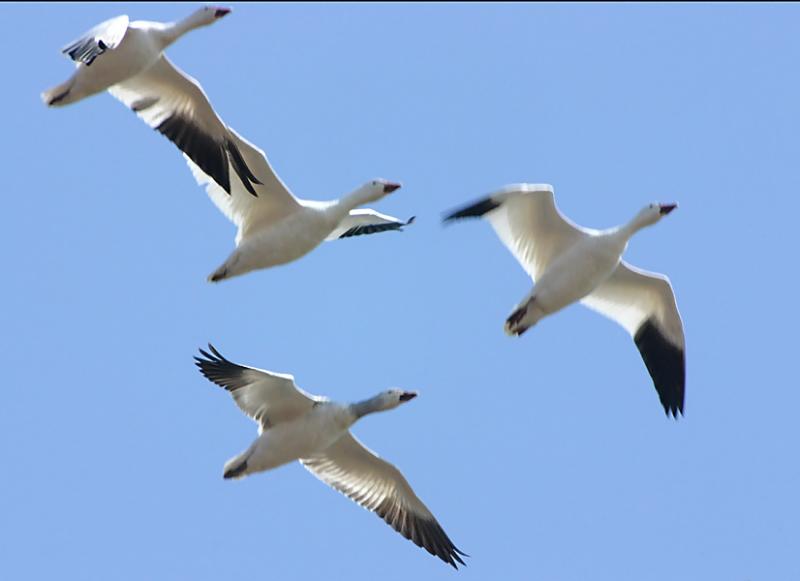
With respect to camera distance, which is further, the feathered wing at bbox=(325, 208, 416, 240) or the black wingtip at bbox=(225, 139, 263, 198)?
the feathered wing at bbox=(325, 208, 416, 240)

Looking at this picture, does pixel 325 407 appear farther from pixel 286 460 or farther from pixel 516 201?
pixel 516 201

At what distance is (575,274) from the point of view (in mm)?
15195

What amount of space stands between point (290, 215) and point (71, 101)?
7.82 ft

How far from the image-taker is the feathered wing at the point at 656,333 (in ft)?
53.5

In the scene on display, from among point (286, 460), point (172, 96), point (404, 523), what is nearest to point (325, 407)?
point (286, 460)

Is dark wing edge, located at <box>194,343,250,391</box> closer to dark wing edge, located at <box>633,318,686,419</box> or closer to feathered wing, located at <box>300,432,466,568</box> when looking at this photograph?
feathered wing, located at <box>300,432,466,568</box>

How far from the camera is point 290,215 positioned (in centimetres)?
1567

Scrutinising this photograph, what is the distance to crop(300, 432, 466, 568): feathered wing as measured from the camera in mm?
15562

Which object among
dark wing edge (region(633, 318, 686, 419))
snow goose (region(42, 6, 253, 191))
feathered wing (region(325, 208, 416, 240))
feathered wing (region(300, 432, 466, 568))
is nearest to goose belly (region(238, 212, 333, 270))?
snow goose (region(42, 6, 253, 191))

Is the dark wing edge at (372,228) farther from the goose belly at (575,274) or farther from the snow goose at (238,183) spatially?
the goose belly at (575,274)

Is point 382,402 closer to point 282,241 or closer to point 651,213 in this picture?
point 282,241

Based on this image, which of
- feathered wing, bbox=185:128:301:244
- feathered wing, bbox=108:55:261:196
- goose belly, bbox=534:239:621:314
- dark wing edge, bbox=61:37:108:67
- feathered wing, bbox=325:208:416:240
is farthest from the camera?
feathered wing, bbox=325:208:416:240

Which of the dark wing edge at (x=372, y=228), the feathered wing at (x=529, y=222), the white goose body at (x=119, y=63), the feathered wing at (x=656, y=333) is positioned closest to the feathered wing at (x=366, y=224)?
the dark wing edge at (x=372, y=228)

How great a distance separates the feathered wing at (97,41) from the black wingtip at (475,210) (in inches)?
136
